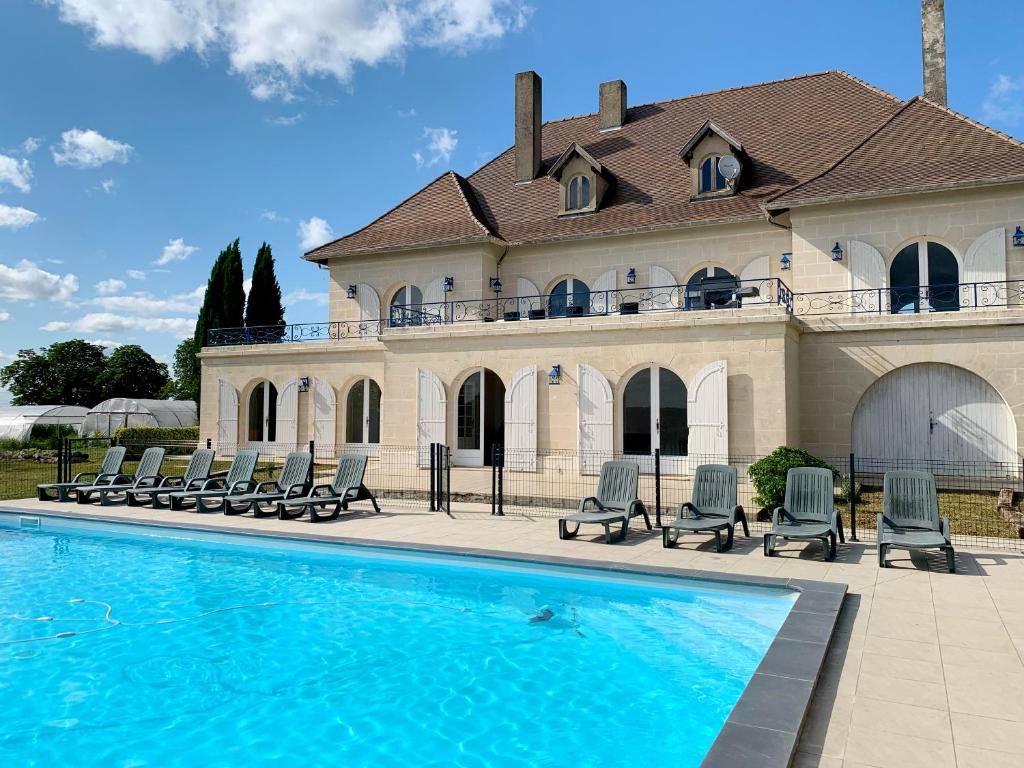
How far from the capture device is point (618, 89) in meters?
23.7

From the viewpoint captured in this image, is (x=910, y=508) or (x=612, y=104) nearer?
(x=910, y=508)

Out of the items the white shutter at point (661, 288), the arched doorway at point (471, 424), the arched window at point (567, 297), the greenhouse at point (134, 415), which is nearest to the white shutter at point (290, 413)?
the arched doorway at point (471, 424)

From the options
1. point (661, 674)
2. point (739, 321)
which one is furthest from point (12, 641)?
point (739, 321)

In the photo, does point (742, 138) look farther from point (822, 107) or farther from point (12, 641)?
point (12, 641)

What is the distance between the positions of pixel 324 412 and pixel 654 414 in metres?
10.2

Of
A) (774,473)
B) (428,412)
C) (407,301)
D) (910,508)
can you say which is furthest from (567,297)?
(910,508)

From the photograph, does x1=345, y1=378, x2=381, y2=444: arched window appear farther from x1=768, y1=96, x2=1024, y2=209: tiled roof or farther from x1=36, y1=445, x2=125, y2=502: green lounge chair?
x1=768, y1=96, x2=1024, y2=209: tiled roof

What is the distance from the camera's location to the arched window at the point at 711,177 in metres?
19.3

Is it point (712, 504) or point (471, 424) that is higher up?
point (471, 424)

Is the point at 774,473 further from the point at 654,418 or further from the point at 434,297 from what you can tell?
the point at 434,297

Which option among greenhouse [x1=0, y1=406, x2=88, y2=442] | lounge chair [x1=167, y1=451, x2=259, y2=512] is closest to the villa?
lounge chair [x1=167, y1=451, x2=259, y2=512]

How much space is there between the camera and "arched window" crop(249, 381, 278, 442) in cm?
2253

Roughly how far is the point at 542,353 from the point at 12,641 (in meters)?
11.8

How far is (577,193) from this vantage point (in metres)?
21.1
